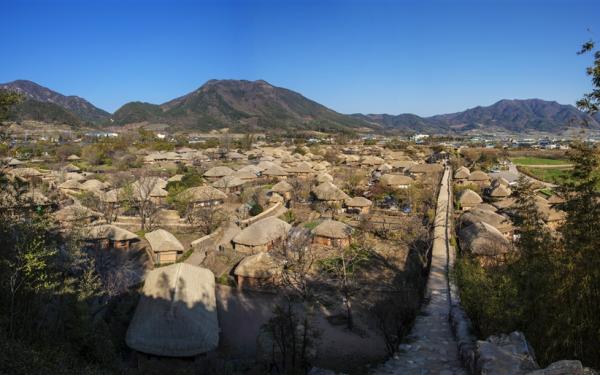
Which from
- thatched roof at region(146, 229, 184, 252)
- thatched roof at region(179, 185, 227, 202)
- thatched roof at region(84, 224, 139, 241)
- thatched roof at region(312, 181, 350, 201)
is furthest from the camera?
thatched roof at region(312, 181, 350, 201)

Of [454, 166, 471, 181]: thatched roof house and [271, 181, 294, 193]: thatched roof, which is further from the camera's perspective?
[454, 166, 471, 181]: thatched roof house

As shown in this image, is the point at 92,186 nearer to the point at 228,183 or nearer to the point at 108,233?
the point at 228,183

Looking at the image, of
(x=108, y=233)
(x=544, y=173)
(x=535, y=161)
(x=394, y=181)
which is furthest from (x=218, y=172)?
(x=535, y=161)

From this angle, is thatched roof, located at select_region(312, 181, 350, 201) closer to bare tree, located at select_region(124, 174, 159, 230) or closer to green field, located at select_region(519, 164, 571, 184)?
bare tree, located at select_region(124, 174, 159, 230)

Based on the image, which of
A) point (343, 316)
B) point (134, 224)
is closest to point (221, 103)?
point (134, 224)

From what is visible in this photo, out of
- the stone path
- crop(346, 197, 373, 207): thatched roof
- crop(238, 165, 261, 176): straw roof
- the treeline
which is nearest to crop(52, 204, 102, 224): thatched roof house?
crop(346, 197, 373, 207): thatched roof

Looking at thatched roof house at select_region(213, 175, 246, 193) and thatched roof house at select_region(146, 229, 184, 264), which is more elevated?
thatched roof house at select_region(213, 175, 246, 193)

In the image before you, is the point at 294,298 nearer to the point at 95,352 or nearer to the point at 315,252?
the point at 315,252

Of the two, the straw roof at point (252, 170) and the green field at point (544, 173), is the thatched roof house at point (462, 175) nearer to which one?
the green field at point (544, 173)
